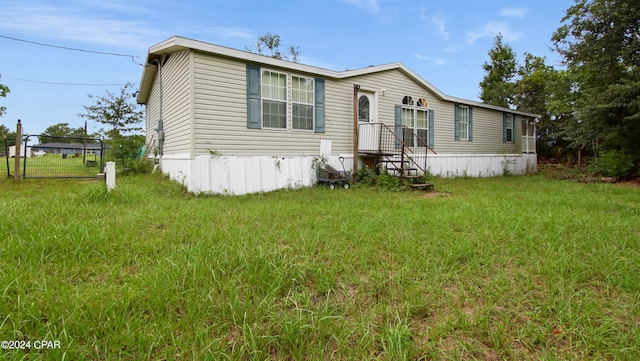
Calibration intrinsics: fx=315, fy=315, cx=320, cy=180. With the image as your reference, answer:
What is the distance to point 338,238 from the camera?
10.8 ft

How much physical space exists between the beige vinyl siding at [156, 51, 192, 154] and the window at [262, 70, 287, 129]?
173 centimetres

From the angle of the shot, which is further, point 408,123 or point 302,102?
point 408,123

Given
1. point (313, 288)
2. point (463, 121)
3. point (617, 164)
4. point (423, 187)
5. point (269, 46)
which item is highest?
point (269, 46)

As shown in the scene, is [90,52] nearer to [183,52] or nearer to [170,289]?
[183,52]

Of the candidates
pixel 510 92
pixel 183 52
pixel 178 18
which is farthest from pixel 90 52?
pixel 510 92

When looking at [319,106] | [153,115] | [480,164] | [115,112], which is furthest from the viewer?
[115,112]

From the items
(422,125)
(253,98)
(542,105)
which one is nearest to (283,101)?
(253,98)

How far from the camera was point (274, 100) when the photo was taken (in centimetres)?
789

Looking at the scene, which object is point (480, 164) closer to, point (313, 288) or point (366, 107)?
point (366, 107)

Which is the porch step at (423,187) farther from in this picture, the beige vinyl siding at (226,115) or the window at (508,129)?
the window at (508,129)

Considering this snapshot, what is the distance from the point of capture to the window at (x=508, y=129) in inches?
566

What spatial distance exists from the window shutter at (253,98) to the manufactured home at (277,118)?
23 mm

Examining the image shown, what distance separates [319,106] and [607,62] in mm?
10069

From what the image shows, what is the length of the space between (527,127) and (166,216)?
17.0 meters
